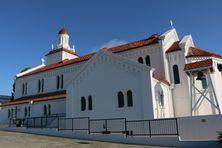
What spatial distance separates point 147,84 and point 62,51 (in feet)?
90.9

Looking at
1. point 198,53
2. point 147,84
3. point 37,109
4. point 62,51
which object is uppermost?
point 62,51

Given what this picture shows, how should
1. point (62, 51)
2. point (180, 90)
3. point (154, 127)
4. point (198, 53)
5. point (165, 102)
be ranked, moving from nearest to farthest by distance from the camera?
point (154, 127) < point (165, 102) < point (180, 90) < point (198, 53) < point (62, 51)

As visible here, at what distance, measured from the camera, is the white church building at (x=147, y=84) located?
64.1 feet

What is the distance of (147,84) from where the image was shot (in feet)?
63.5

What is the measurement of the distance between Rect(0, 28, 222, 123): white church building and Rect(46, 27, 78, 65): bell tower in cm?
1567

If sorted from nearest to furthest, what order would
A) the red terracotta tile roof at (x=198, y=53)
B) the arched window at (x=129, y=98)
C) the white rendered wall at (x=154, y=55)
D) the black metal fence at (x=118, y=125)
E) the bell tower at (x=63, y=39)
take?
the black metal fence at (x=118, y=125), the arched window at (x=129, y=98), the red terracotta tile roof at (x=198, y=53), the white rendered wall at (x=154, y=55), the bell tower at (x=63, y=39)

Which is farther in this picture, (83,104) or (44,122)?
(44,122)

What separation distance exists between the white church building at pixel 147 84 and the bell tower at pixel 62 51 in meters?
15.7

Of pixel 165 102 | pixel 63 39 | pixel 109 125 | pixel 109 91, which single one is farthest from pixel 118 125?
pixel 63 39

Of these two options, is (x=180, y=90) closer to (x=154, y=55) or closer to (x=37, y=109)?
(x=154, y=55)

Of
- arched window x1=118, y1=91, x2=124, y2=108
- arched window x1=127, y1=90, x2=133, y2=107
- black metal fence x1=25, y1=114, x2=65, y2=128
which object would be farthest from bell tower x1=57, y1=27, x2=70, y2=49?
arched window x1=127, y1=90, x2=133, y2=107

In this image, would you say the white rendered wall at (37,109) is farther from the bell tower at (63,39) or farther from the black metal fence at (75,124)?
the bell tower at (63,39)

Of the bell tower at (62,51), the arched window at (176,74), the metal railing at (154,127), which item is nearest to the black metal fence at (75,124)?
the metal railing at (154,127)

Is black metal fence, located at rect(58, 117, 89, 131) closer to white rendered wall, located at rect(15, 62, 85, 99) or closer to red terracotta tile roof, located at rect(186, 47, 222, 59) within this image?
white rendered wall, located at rect(15, 62, 85, 99)
